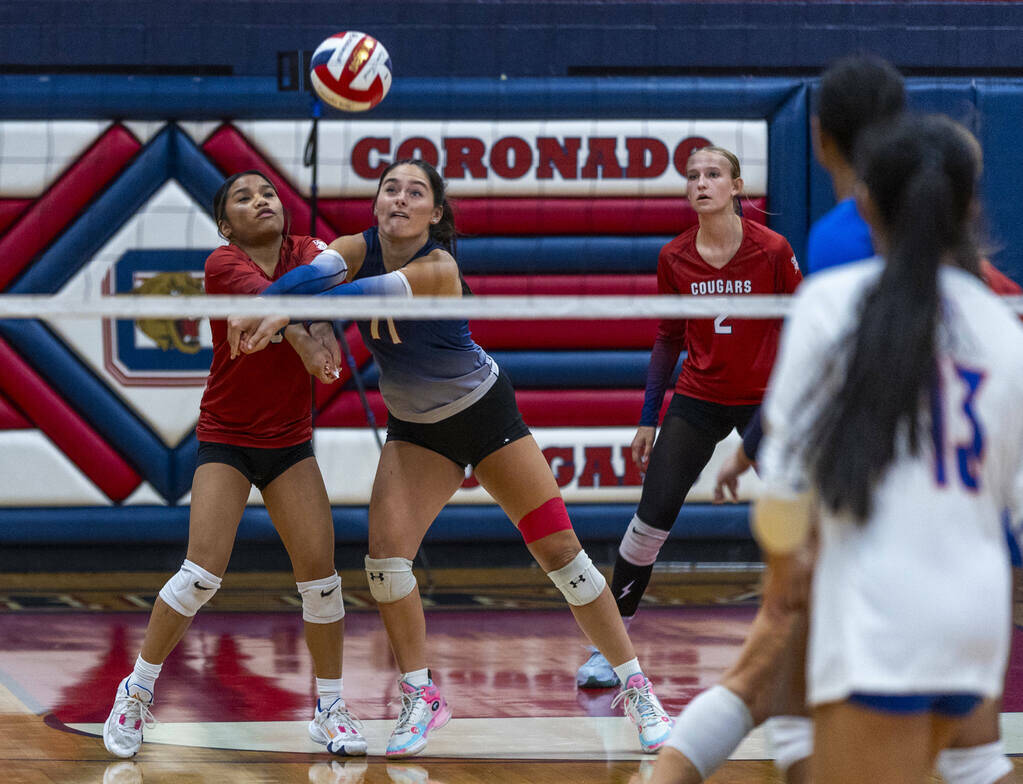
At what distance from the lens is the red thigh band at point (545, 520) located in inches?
152

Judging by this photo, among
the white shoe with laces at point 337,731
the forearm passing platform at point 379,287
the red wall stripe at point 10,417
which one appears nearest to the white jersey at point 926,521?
the forearm passing platform at point 379,287

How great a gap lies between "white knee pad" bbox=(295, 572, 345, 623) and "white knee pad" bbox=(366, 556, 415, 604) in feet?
0.42

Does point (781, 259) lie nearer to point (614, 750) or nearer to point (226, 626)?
point (614, 750)

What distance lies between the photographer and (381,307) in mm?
3338

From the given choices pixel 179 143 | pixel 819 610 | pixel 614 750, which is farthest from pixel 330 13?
pixel 819 610

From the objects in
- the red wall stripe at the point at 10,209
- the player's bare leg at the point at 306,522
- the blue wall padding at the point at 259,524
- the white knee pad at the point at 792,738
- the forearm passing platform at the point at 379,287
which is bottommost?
the white knee pad at the point at 792,738

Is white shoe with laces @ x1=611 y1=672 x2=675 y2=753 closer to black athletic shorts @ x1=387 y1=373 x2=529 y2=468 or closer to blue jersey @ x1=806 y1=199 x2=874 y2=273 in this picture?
black athletic shorts @ x1=387 y1=373 x2=529 y2=468

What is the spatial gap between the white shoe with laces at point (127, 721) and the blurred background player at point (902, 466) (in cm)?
250

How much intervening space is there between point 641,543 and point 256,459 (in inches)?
53.1

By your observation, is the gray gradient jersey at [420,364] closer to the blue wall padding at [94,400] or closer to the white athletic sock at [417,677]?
the white athletic sock at [417,677]

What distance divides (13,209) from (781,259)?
4285 mm

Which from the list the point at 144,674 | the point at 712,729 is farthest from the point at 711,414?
the point at 712,729

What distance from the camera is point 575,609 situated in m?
3.91

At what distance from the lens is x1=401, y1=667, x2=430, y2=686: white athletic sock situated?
3.83 m
